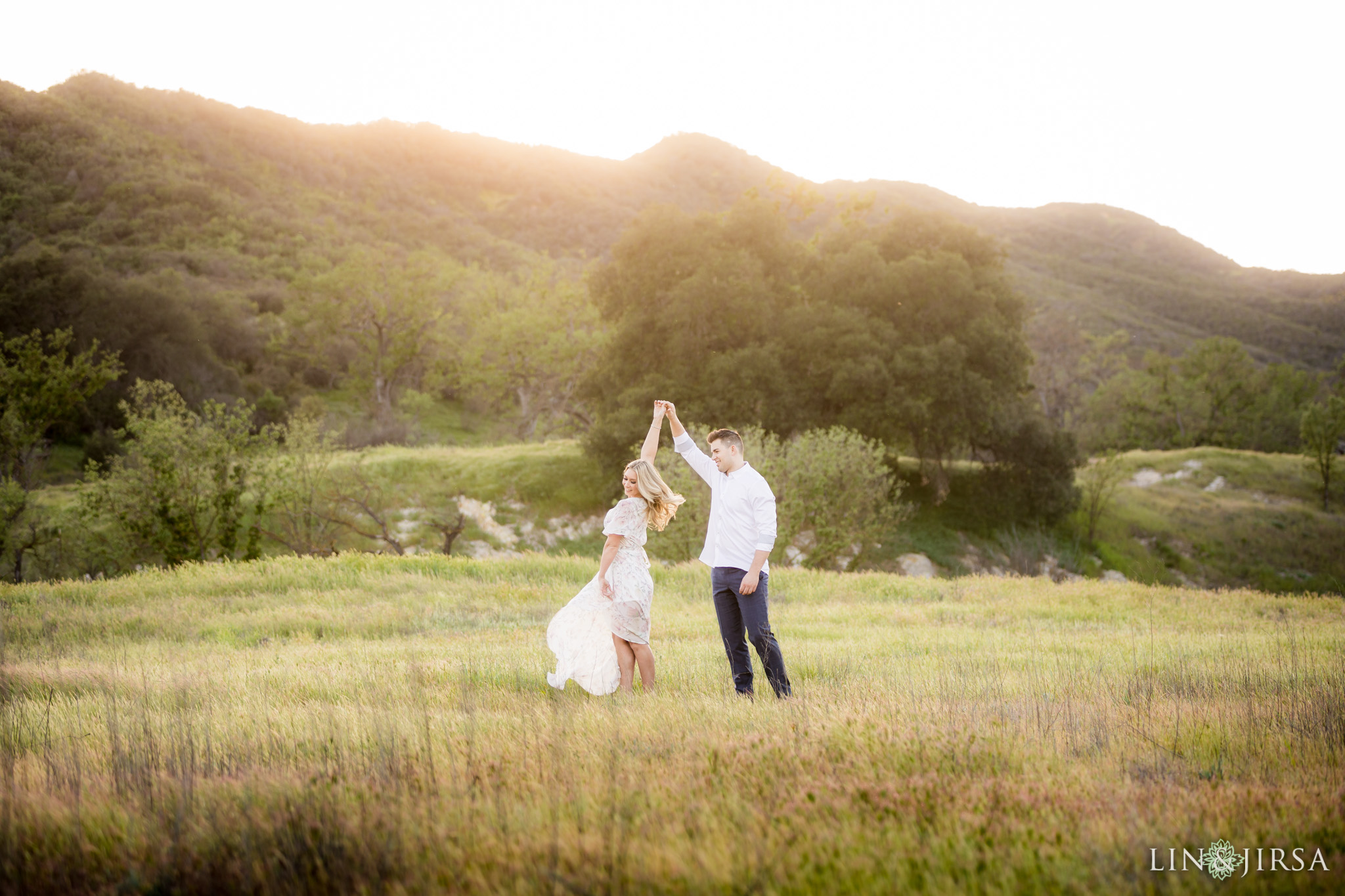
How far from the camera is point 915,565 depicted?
3203 cm

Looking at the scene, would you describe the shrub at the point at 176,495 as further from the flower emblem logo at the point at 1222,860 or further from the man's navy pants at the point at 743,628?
the flower emblem logo at the point at 1222,860

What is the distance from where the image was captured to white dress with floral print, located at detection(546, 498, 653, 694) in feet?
21.4

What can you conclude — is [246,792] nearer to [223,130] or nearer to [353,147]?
[223,130]

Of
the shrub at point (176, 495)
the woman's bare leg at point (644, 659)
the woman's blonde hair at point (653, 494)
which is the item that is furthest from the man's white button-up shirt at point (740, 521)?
the shrub at point (176, 495)

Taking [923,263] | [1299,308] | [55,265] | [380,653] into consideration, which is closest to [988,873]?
[380,653]

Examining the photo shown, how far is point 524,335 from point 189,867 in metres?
49.1

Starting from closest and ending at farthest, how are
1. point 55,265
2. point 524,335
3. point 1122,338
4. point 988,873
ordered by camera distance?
1. point 988,873
2. point 55,265
3. point 524,335
4. point 1122,338

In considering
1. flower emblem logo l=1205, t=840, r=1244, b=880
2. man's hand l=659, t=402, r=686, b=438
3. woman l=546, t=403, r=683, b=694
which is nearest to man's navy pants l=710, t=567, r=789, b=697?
woman l=546, t=403, r=683, b=694

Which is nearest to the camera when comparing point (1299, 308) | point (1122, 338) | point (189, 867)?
point (189, 867)

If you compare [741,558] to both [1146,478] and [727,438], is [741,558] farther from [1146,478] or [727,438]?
[1146,478]

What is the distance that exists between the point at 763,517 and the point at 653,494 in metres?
1.11

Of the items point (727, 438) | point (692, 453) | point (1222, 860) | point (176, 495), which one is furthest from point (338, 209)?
point (1222, 860)

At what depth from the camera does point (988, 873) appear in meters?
2.70

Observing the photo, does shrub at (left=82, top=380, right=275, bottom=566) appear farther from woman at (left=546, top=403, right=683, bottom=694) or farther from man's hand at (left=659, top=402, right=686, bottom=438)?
man's hand at (left=659, top=402, right=686, bottom=438)
